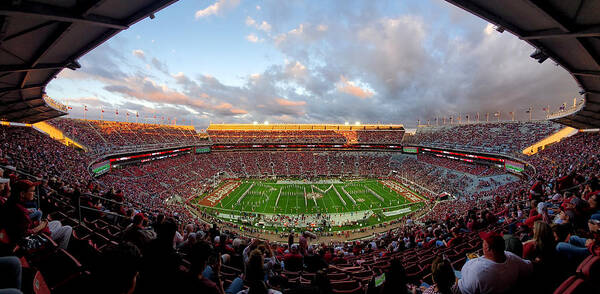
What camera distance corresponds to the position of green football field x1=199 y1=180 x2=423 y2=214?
30.8 meters

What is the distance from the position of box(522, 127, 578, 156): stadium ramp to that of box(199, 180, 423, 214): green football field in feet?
64.4

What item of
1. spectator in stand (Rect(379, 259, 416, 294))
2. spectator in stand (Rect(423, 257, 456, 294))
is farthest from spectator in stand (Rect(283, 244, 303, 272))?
spectator in stand (Rect(423, 257, 456, 294))

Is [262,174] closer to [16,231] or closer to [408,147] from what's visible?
[408,147]

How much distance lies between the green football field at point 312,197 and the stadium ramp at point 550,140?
19638mm

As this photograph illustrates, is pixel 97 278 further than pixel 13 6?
No

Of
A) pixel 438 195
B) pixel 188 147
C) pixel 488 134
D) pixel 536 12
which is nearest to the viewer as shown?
pixel 536 12

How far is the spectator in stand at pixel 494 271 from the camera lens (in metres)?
2.60

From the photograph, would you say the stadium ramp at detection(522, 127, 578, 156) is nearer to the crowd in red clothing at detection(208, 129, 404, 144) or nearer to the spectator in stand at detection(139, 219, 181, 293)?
the crowd in red clothing at detection(208, 129, 404, 144)

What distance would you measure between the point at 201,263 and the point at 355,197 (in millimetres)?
36028

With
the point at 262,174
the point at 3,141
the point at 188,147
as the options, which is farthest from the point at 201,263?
the point at 188,147

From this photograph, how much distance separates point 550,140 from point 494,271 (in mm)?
49631

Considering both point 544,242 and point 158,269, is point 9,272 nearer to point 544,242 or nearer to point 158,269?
point 158,269

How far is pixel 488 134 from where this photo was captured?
4834 cm

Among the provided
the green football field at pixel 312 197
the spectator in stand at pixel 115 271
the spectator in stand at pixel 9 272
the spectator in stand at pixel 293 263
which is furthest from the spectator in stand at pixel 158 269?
the green football field at pixel 312 197
